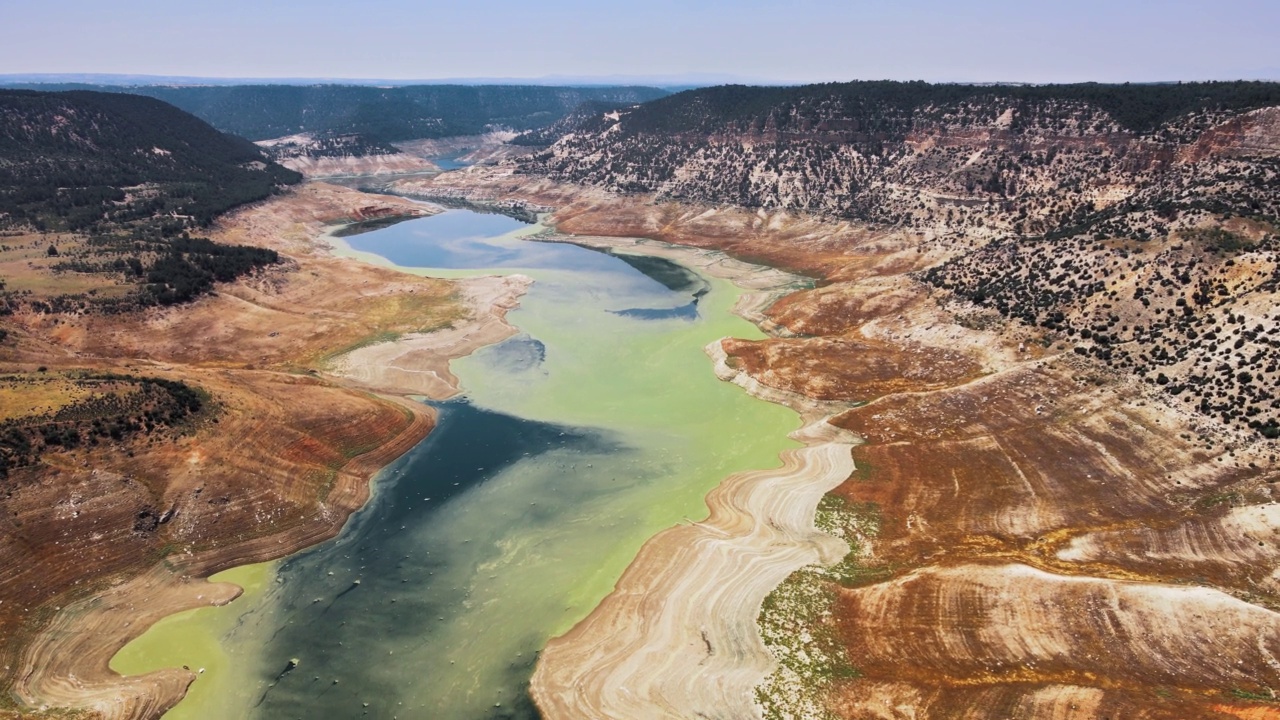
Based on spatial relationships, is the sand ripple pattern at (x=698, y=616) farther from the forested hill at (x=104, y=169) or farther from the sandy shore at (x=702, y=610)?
the forested hill at (x=104, y=169)

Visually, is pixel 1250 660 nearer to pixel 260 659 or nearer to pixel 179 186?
pixel 260 659

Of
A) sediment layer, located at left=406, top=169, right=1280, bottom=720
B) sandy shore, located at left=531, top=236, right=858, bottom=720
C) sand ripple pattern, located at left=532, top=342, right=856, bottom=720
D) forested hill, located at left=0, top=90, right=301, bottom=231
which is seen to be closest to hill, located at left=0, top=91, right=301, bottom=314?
forested hill, located at left=0, top=90, right=301, bottom=231

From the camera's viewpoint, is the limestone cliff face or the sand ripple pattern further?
the limestone cliff face

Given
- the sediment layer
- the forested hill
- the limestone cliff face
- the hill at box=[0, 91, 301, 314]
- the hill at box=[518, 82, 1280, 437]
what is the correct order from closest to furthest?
the sediment layer < the hill at box=[518, 82, 1280, 437] < the hill at box=[0, 91, 301, 314] < the limestone cliff face < the forested hill

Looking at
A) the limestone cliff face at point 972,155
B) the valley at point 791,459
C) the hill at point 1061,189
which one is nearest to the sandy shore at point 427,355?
the valley at point 791,459

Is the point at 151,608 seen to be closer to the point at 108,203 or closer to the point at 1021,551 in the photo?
the point at 1021,551

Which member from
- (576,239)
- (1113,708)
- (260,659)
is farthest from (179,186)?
(1113,708)

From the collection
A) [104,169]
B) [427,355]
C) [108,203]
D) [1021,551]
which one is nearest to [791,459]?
[1021,551]

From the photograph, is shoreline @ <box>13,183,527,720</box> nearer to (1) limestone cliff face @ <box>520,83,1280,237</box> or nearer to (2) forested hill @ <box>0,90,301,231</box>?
(2) forested hill @ <box>0,90,301,231</box>
